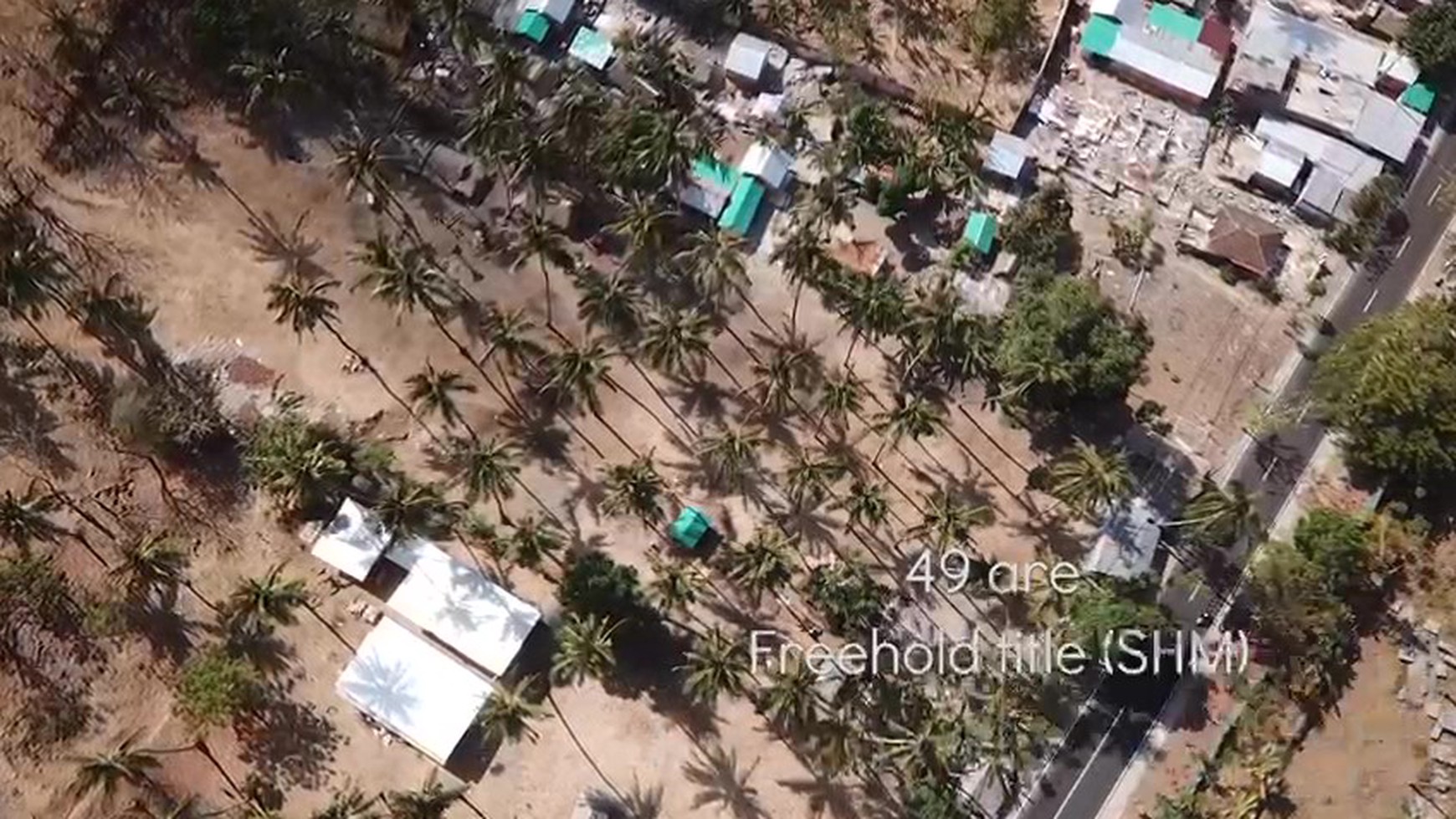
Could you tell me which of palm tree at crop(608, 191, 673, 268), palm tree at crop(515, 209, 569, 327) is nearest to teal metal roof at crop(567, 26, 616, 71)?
palm tree at crop(608, 191, 673, 268)

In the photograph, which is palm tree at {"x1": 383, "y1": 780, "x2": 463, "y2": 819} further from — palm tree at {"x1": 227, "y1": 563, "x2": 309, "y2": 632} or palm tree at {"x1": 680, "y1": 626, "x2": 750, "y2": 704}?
palm tree at {"x1": 680, "y1": 626, "x2": 750, "y2": 704}

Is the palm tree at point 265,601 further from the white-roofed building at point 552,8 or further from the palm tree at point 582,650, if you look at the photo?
the white-roofed building at point 552,8

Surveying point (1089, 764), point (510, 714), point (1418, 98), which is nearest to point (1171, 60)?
point (1418, 98)

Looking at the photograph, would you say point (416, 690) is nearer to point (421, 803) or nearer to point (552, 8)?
point (421, 803)

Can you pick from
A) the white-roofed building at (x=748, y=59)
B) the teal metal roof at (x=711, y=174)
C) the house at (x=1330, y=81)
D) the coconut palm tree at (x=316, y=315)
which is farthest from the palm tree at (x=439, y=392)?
the house at (x=1330, y=81)

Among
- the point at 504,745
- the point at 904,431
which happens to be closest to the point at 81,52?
the point at 504,745

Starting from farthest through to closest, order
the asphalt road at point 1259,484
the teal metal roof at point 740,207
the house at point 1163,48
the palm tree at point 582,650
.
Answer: the house at point 1163,48
the teal metal roof at point 740,207
the asphalt road at point 1259,484
the palm tree at point 582,650

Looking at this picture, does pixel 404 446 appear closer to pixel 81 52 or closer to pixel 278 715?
pixel 278 715
